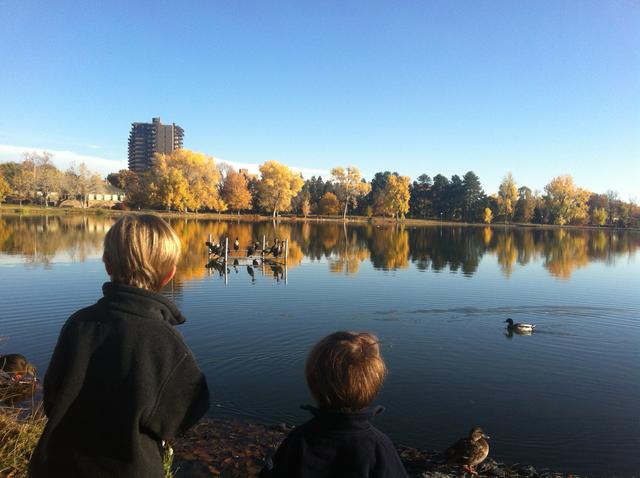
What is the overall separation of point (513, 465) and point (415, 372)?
3398 millimetres

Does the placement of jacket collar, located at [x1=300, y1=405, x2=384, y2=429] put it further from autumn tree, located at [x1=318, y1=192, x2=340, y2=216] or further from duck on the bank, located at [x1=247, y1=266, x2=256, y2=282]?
autumn tree, located at [x1=318, y1=192, x2=340, y2=216]

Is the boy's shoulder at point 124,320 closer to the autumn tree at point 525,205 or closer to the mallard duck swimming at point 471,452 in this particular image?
the mallard duck swimming at point 471,452

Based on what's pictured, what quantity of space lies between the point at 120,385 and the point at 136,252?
0.52 meters

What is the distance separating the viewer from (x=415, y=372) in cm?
953

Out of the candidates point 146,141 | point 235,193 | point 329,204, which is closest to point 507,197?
point 329,204

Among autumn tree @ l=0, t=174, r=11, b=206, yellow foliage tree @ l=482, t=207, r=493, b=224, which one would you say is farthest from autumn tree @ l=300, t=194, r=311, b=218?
autumn tree @ l=0, t=174, r=11, b=206

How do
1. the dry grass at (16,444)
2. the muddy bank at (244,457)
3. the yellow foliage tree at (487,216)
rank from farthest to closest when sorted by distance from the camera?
1. the yellow foliage tree at (487,216)
2. the muddy bank at (244,457)
3. the dry grass at (16,444)

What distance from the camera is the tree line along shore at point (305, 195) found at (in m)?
73.0

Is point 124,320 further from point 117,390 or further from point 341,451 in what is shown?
point 341,451

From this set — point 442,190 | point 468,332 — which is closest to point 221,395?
point 468,332

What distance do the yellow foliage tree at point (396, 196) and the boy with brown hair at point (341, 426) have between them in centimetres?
8693

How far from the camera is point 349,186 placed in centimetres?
8906

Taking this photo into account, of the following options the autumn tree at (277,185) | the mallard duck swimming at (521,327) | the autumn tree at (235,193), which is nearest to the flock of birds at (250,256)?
the mallard duck swimming at (521,327)

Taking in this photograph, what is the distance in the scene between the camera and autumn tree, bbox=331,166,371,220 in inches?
3467
